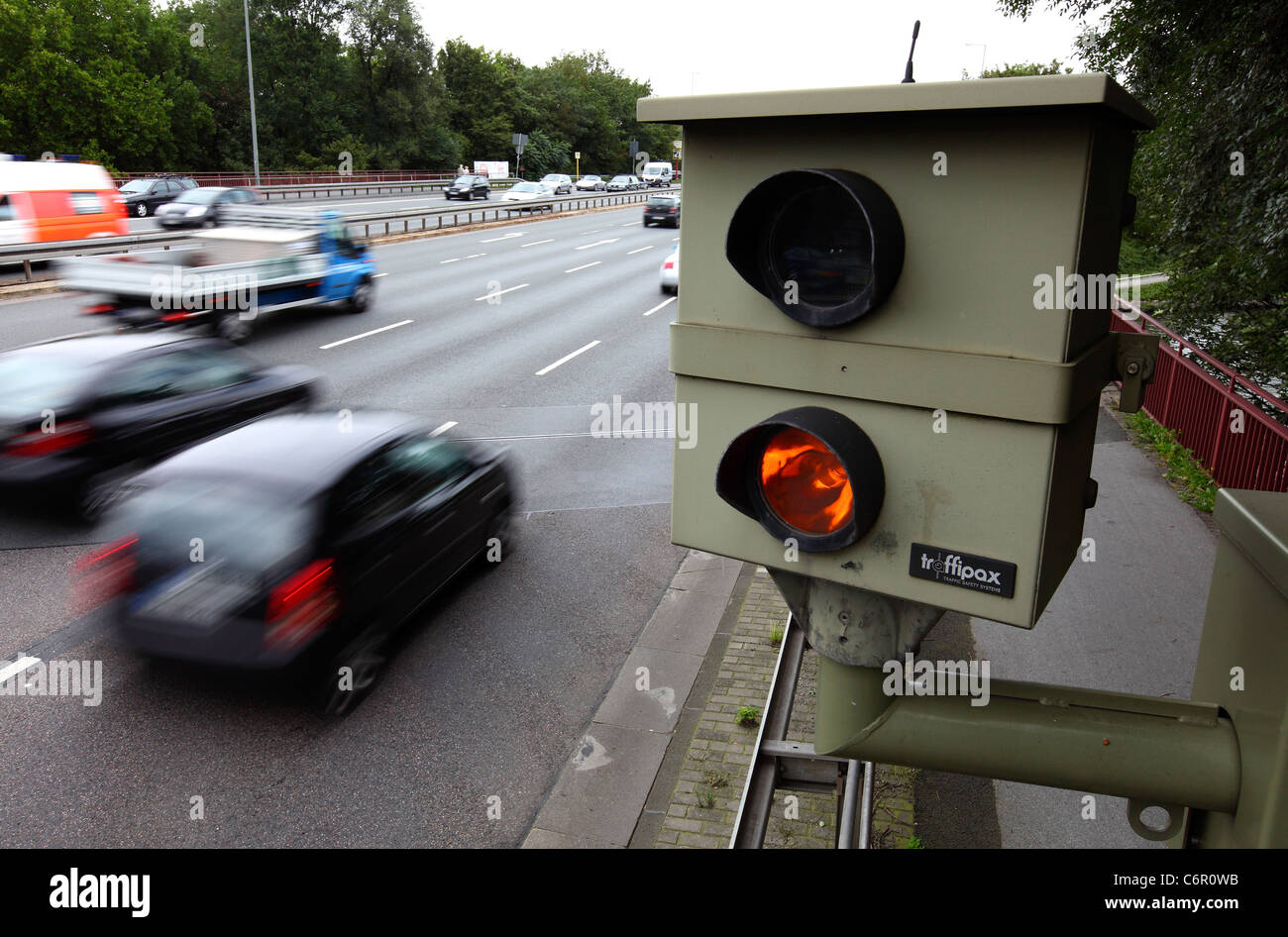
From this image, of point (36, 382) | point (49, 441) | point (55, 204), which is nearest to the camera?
point (49, 441)

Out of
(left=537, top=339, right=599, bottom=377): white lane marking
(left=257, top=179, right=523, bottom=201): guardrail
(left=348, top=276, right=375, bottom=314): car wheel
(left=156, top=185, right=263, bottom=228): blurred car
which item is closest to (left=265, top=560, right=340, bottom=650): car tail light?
(left=537, top=339, right=599, bottom=377): white lane marking

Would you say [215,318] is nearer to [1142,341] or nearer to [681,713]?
Answer: [681,713]

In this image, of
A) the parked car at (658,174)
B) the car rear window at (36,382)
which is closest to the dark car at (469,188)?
the parked car at (658,174)

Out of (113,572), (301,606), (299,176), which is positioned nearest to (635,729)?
(301,606)

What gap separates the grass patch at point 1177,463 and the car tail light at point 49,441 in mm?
9709

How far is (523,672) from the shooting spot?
700cm

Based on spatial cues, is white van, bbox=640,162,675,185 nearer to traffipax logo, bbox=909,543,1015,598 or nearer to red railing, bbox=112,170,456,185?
red railing, bbox=112,170,456,185

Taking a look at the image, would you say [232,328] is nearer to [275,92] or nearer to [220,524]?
[220,524]

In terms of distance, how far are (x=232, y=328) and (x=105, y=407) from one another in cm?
830

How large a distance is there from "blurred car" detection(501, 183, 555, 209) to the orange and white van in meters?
24.0

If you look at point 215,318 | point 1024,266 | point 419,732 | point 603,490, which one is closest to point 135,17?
point 215,318

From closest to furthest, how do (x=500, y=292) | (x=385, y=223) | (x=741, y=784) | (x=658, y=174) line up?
1. (x=741, y=784)
2. (x=500, y=292)
3. (x=385, y=223)
4. (x=658, y=174)

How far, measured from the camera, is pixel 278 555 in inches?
235

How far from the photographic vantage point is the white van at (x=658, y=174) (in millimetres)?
73000
